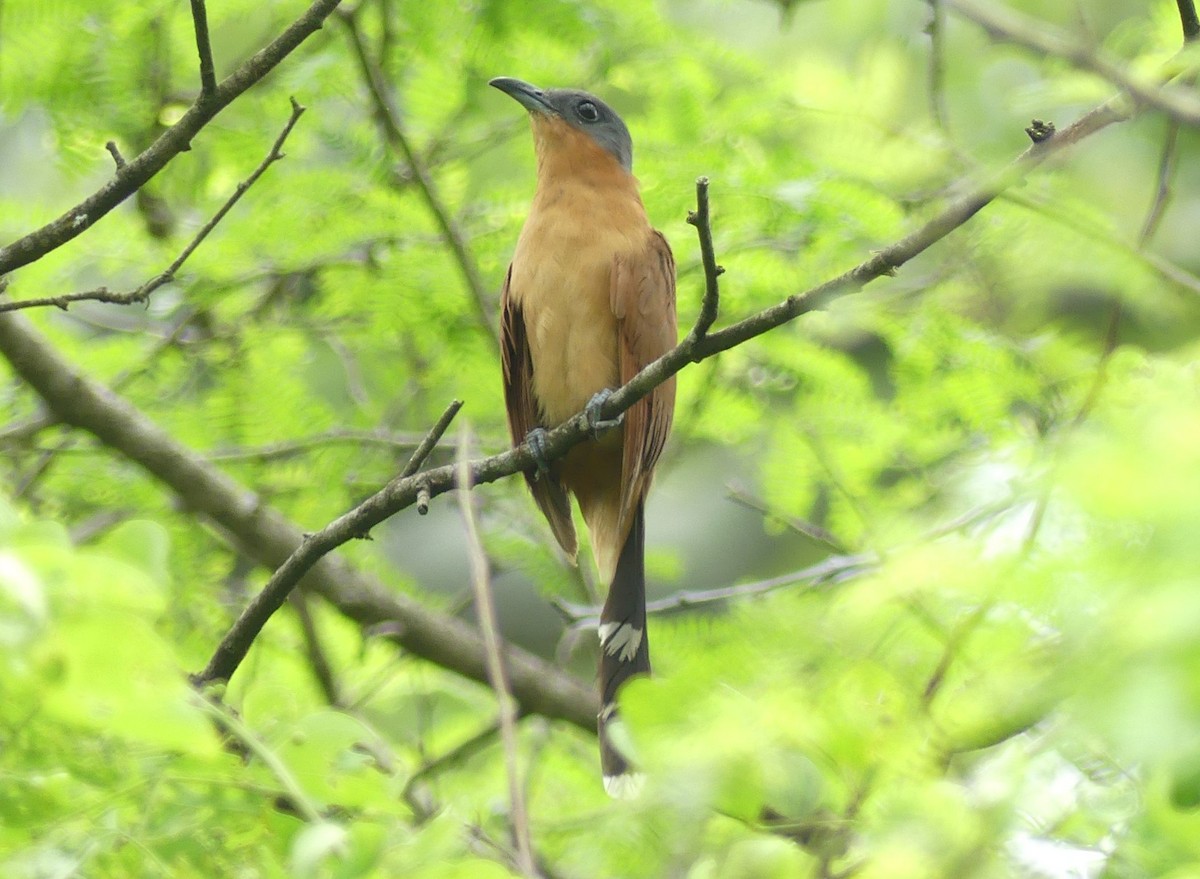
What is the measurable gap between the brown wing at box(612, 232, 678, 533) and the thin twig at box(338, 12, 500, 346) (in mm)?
581

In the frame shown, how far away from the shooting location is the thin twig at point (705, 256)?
99.8 inches

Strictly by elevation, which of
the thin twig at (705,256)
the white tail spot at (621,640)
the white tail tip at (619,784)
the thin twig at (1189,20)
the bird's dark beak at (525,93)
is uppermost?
the thin twig at (1189,20)

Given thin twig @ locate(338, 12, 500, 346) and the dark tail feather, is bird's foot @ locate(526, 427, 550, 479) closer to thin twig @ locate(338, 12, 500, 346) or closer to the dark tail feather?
the dark tail feather

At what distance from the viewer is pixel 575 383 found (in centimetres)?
462

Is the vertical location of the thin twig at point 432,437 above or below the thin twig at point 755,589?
above

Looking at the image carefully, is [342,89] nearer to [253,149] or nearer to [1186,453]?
[253,149]

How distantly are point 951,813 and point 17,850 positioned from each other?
3.87ft

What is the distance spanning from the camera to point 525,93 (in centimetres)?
479

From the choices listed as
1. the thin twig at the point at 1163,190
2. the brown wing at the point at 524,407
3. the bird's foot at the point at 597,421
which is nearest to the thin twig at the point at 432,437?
the bird's foot at the point at 597,421

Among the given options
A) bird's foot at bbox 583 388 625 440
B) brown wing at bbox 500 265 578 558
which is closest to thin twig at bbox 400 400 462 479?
bird's foot at bbox 583 388 625 440

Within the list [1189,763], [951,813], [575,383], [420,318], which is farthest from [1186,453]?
[420,318]

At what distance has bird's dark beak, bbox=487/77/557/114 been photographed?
185 inches

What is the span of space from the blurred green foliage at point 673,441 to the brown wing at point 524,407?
29 cm

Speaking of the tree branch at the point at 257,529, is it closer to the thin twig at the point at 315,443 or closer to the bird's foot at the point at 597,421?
the thin twig at the point at 315,443
